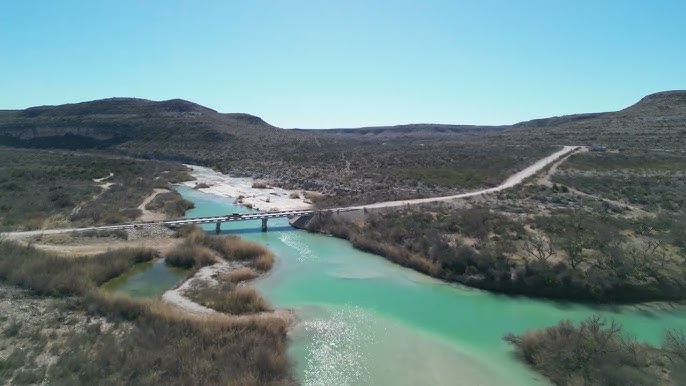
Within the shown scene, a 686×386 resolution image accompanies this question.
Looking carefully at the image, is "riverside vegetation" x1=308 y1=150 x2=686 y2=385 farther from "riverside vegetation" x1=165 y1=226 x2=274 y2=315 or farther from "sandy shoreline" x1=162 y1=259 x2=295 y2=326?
"sandy shoreline" x1=162 y1=259 x2=295 y2=326

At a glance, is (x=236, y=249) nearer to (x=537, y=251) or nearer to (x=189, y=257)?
(x=189, y=257)

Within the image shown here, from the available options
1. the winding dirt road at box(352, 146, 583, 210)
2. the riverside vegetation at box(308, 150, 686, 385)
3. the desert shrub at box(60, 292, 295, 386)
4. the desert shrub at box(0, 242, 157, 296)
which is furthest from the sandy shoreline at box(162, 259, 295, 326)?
the winding dirt road at box(352, 146, 583, 210)

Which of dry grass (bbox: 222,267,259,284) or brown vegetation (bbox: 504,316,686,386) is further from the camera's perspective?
dry grass (bbox: 222,267,259,284)

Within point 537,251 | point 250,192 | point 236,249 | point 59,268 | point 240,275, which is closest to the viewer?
point 59,268

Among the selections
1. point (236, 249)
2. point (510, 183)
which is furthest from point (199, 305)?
point (510, 183)

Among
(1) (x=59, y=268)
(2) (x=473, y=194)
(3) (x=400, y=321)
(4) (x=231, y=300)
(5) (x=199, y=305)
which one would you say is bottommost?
(3) (x=400, y=321)

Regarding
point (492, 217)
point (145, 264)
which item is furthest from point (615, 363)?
point (145, 264)
